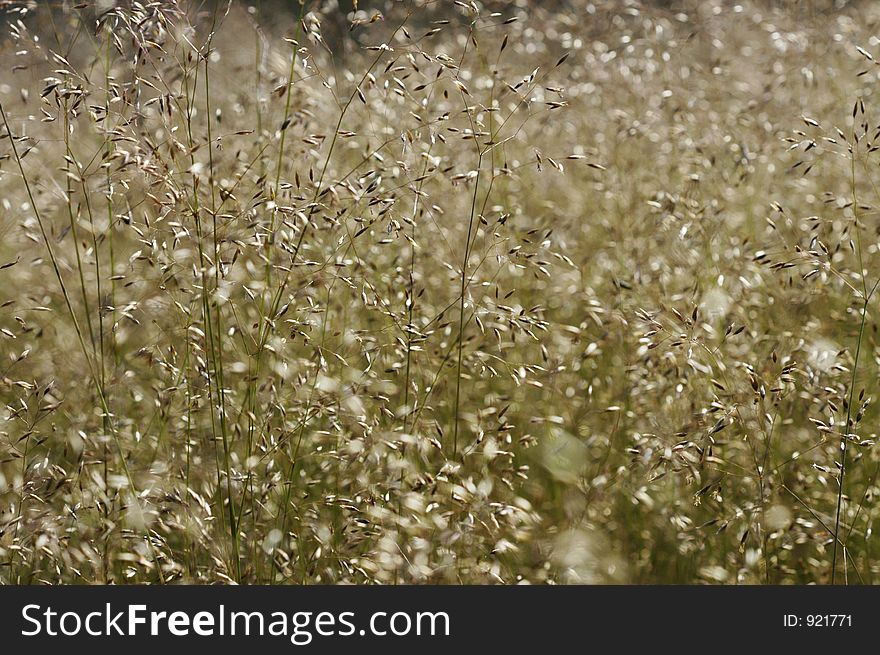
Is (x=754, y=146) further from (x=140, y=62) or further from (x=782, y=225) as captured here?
(x=140, y=62)

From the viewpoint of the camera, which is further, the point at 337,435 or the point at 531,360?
the point at 531,360

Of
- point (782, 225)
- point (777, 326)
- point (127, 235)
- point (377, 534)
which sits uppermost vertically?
point (127, 235)

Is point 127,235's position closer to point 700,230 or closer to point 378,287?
point 378,287

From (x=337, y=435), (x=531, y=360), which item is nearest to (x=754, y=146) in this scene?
(x=531, y=360)

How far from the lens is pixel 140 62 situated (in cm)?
186

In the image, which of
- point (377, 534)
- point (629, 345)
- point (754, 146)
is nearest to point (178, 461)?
point (377, 534)

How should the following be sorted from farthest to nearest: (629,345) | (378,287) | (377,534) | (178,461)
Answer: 1. (629,345)
2. (378,287)
3. (178,461)
4. (377,534)

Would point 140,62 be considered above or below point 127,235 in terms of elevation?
below

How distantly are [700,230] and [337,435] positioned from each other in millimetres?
1323

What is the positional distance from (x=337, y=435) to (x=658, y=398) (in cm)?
91

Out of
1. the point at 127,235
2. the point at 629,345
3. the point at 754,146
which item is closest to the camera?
the point at 629,345

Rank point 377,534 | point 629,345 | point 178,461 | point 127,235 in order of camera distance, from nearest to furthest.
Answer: point 377,534 < point 178,461 < point 629,345 < point 127,235

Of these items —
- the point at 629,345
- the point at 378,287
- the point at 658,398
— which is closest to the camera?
the point at 658,398

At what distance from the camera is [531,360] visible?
114 inches
